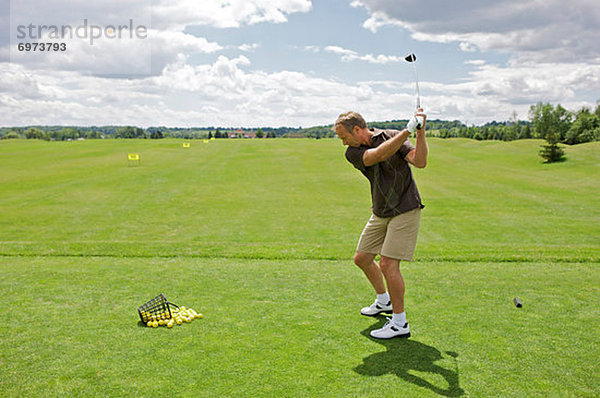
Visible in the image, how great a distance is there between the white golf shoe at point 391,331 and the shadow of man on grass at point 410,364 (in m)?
0.05

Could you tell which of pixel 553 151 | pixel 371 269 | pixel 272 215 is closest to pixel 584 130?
pixel 553 151

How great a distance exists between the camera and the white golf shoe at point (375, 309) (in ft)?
17.9

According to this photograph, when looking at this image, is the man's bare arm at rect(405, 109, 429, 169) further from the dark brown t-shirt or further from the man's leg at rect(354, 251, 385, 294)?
the man's leg at rect(354, 251, 385, 294)

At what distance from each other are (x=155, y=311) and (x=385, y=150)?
3.29 meters

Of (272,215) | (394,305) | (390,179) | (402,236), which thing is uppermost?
(390,179)

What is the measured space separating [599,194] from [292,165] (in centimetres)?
2176

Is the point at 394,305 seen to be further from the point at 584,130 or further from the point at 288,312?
the point at 584,130

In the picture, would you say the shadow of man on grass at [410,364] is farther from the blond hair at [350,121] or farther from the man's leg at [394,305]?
the blond hair at [350,121]

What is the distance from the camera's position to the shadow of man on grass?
3.81 meters

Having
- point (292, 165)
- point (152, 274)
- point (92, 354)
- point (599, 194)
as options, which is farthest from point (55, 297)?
point (292, 165)

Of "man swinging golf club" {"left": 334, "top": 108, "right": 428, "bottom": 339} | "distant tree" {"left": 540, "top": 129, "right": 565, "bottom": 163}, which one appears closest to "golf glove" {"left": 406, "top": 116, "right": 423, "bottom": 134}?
"man swinging golf club" {"left": 334, "top": 108, "right": 428, "bottom": 339}

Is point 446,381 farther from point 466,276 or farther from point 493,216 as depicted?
point 493,216

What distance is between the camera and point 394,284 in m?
5.01

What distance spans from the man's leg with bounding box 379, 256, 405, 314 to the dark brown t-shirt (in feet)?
1.86
